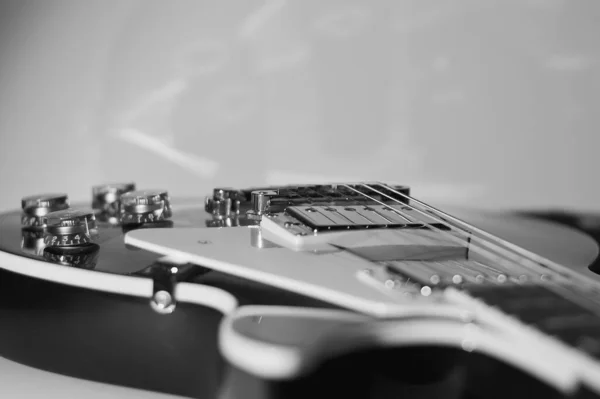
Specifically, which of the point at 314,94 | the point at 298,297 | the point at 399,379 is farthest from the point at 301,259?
the point at 314,94

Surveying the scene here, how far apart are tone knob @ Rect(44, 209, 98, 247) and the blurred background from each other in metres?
0.68

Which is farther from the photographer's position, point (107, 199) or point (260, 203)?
point (107, 199)

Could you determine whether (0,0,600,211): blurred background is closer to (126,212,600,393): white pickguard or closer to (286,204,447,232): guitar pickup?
(286,204,447,232): guitar pickup

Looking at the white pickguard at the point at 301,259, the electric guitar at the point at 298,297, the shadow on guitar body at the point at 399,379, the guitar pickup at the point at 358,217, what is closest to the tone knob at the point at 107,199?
the electric guitar at the point at 298,297

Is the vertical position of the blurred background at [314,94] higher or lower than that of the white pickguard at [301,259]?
higher

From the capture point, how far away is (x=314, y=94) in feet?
4.86

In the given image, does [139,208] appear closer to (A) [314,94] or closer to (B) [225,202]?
(B) [225,202]

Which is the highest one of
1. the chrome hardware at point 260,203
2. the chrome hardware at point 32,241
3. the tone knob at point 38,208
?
the chrome hardware at point 260,203

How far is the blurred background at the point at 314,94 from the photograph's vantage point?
1434 millimetres

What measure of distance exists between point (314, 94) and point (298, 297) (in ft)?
3.03

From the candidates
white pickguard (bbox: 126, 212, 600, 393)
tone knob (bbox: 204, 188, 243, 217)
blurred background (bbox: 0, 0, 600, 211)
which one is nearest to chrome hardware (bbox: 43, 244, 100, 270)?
white pickguard (bbox: 126, 212, 600, 393)

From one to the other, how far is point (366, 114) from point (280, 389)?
105 cm

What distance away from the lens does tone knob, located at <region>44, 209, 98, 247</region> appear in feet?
2.78

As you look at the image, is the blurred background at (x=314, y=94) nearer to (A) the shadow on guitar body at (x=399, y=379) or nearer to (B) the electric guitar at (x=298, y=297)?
(B) the electric guitar at (x=298, y=297)
